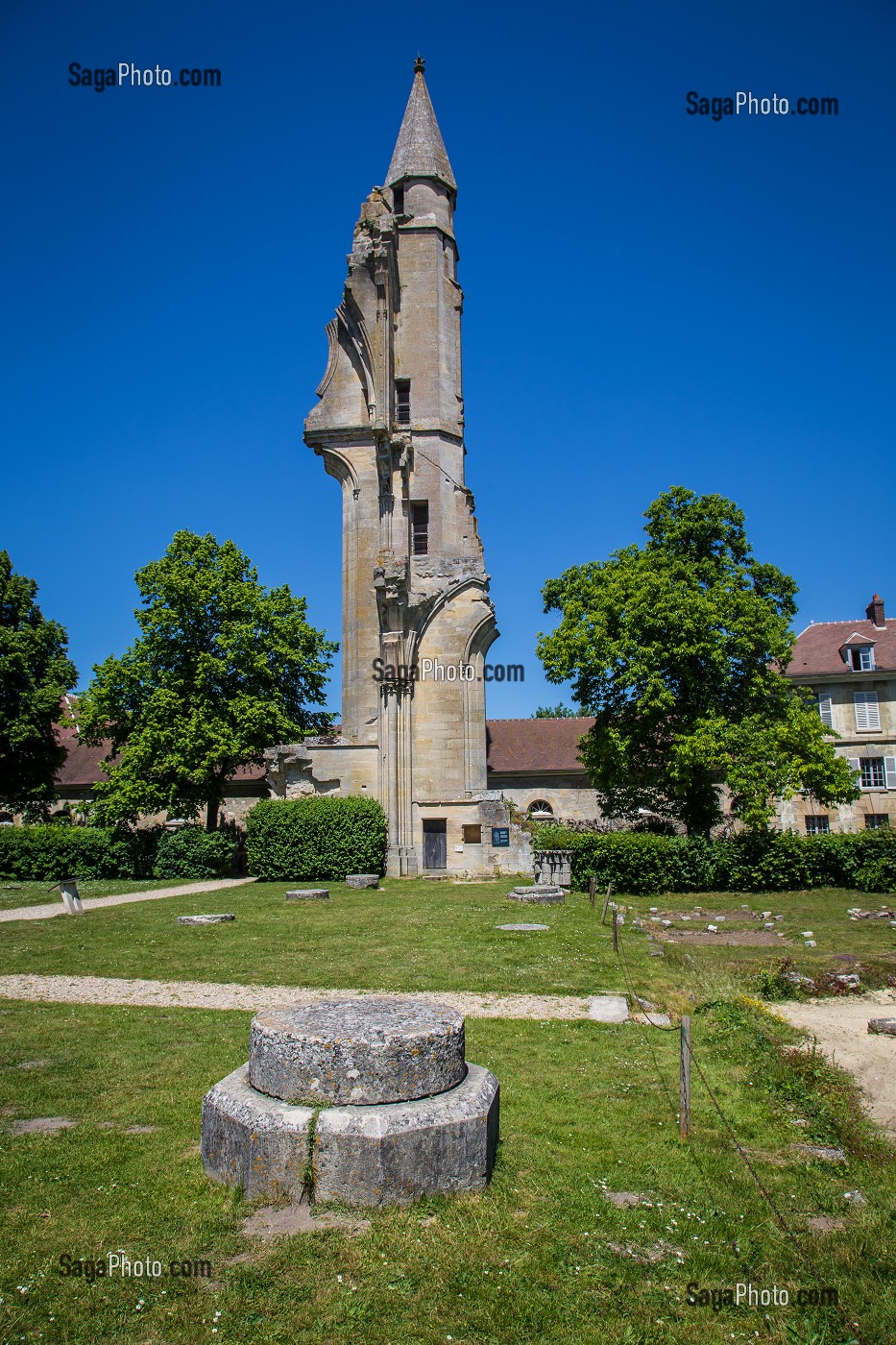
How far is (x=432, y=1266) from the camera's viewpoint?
164 inches

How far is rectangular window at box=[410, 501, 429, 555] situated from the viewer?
3056 centimetres

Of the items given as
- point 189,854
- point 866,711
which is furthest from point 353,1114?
point 866,711

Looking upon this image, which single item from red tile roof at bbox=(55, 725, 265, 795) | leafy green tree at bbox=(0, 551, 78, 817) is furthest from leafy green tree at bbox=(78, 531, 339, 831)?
red tile roof at bbox=(55, 725, 265, 795)

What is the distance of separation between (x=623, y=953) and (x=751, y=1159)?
742 centimetres

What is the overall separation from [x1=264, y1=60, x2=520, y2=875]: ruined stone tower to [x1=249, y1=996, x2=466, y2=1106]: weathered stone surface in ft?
71.4

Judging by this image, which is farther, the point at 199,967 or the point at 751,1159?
the point at 199,967

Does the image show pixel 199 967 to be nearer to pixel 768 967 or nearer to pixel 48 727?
pixel 768 967

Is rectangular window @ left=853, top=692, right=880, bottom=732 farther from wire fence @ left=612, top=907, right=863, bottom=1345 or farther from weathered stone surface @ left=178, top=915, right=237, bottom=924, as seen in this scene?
wire fence @ left=612, top=907, right=863, bottom=1345

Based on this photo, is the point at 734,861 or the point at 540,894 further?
the point at 734,861

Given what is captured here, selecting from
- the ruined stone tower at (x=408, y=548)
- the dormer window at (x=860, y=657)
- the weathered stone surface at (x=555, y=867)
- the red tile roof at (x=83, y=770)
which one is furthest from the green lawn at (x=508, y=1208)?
the dormer window at (x=860, y=657)

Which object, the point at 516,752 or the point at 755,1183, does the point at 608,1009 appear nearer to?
the point at 755,1183

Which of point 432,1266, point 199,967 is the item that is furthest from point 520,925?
point 432,1266

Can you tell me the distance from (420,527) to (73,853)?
15858mm

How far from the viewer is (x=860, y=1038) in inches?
339
